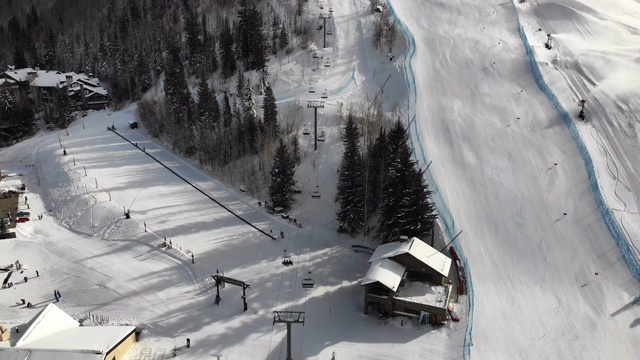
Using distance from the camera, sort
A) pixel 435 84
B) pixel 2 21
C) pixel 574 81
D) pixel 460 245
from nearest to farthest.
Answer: pixel 460 245, pixel 574 81, pixel 435 84, pixel 2 21

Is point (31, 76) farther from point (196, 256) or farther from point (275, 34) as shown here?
point (196, 256)

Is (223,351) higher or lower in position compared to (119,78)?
lower

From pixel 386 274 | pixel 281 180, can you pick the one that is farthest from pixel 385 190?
pixel 281 180

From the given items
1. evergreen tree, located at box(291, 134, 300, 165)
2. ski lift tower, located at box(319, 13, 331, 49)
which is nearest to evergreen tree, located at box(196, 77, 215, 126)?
evergreen tree, located at box(291, 134, 300, 165)

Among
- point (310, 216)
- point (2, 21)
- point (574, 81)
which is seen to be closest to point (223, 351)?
point (310, 216)

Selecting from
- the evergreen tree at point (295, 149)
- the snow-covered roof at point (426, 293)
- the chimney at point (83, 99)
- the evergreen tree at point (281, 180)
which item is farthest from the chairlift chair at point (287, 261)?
the chimney at point (83, 99)

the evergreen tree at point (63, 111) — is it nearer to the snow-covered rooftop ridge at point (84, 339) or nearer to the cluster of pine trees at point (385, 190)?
the cluster of pine trees at point (385, 190)

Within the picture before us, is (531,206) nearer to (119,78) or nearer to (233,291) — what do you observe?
(233,291)
